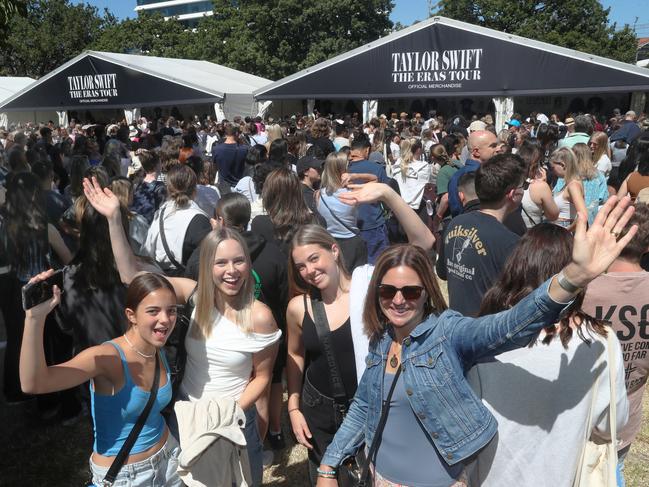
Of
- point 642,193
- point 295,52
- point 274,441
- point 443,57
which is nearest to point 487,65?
point 443,57

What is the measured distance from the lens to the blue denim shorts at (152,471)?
2330 mm

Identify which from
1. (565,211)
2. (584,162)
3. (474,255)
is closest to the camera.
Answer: (474,255)

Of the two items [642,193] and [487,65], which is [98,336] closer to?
[642,193]

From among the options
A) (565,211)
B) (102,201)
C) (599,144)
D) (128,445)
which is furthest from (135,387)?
(599,144)

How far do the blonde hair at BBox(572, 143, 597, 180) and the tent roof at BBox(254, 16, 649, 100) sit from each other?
45.4ft

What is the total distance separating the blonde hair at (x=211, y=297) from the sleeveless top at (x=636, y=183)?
3.98 meters

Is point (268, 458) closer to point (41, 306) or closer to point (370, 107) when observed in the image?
point (41, 306)

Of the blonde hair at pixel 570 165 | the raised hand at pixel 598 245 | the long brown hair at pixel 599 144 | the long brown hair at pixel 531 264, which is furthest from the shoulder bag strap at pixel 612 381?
the long brown hair at pixel 599 144

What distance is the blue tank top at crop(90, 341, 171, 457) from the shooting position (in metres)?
2.31

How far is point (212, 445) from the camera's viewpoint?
2.25m

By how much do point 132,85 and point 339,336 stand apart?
24589 millimetres

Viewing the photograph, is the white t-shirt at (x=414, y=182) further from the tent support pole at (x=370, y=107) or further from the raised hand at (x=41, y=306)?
the tent support pole at (x=370, y=107)

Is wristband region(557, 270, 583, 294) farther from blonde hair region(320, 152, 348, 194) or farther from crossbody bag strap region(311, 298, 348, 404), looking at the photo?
blonde hair region(320, 152, 348, 194)

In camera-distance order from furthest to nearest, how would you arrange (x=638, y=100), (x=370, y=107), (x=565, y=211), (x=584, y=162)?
(x=370, y=107)
(x=638, y=100)
(x=584, y=162)
(x=565, y=211)
